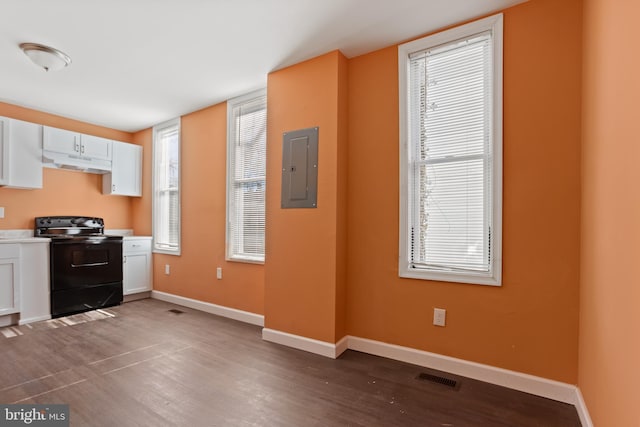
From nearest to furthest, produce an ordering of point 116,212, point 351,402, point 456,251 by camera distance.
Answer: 1. point 351,402
2. point 456,251
3. point 116,212

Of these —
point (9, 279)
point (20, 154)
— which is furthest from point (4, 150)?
point (9, 279)

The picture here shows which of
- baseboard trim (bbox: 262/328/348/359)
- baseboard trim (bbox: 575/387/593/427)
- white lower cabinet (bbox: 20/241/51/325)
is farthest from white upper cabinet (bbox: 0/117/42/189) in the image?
baseboard trim (bbox: 575/387/593/427)

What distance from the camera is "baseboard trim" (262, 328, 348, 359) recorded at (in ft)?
8.54

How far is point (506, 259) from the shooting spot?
6.99 ft

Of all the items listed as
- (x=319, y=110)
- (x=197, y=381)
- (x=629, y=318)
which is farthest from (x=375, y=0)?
(x=197, y=381)

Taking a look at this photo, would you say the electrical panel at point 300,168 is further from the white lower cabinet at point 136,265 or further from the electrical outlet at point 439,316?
the white lower cabinet at point 136,265

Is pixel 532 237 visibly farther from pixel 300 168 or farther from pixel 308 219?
pixel 300 168

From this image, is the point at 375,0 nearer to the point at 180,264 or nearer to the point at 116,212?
the point at 180,264

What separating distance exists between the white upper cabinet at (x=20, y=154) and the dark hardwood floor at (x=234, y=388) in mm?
1846

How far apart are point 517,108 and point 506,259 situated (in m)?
1.04

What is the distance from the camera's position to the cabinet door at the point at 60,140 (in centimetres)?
387

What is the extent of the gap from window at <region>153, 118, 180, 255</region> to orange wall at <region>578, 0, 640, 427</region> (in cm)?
437

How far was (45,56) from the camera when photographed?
2.64 meters

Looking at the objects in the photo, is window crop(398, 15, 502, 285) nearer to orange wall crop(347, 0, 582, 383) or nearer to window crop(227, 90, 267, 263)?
orange wall crop(347, 0, 582, 383)
